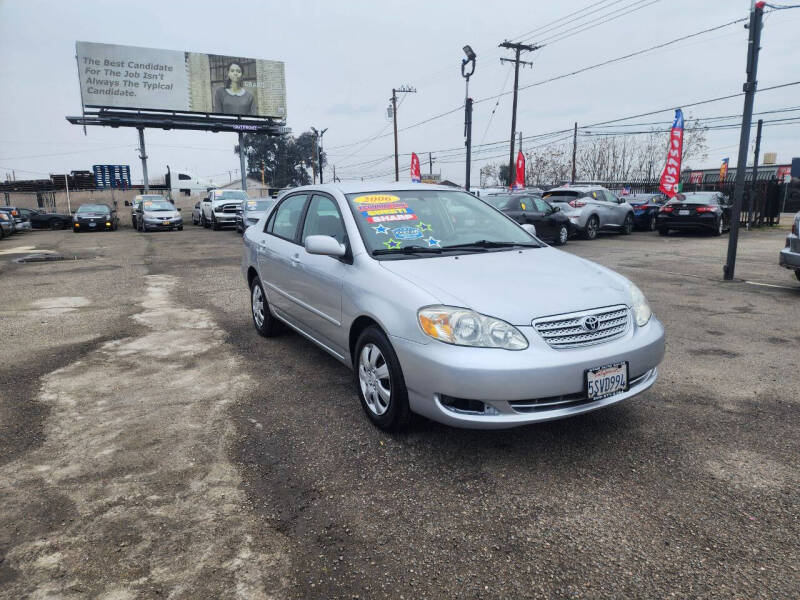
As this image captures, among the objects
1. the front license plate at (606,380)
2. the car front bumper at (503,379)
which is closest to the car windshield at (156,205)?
the car front bumper at (503,379)

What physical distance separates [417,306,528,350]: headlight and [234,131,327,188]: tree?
245 feet

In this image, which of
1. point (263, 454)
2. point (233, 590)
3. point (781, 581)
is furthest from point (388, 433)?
point (781, 581)

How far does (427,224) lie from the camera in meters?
4.21

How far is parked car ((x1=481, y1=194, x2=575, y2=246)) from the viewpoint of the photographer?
14.4m

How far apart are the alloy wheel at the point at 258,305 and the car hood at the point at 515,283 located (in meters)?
2.60

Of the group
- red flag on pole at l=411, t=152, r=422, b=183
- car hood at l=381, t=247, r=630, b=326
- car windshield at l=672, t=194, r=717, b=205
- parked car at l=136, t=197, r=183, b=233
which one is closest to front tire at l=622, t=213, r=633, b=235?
car windshield at l=672, t=194, r=717, b=205

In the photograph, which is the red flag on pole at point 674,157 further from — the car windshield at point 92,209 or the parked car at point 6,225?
the parked car at point 6,225

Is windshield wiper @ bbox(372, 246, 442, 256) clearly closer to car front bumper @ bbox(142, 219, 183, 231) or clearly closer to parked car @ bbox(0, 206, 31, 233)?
car front bumper @ bbox(142, 219, 183, 231)

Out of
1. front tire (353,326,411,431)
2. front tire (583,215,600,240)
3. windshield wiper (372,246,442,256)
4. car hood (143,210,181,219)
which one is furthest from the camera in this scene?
car hood (143,210,181,219)

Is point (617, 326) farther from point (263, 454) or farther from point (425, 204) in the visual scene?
point (263, 454)

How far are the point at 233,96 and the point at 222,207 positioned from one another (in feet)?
59.9

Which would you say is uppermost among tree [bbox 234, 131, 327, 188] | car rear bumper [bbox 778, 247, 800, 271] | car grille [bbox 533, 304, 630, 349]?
tree [bbox 234, 131, 327, 188]

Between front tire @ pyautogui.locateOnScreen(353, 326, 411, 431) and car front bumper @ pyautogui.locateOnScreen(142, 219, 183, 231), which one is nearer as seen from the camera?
front tire @ pyautogui.locateOnScreen(353, 326, 411, 431)

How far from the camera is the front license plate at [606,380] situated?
3.05 metres
